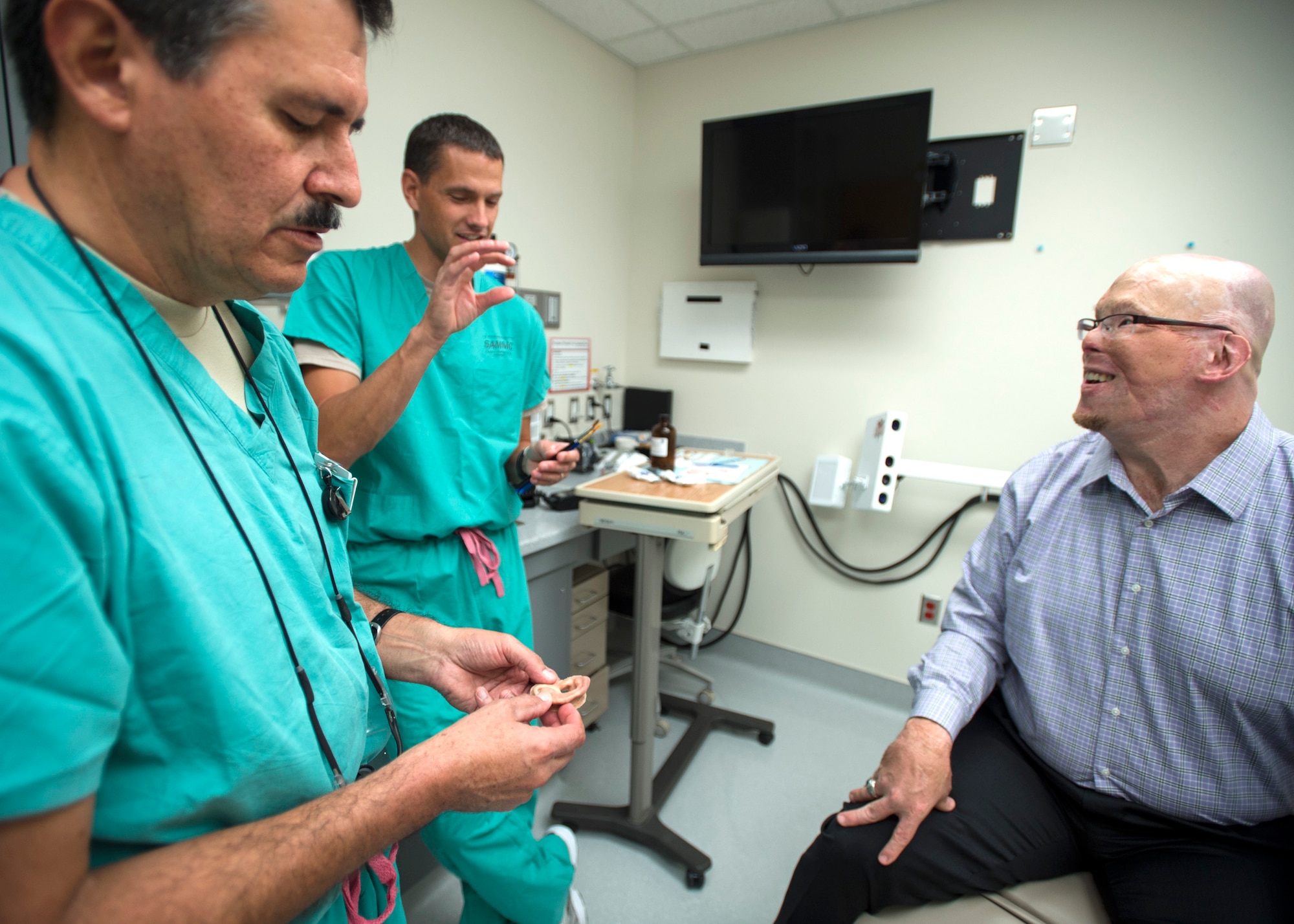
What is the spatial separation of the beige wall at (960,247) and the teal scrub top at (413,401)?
160cm

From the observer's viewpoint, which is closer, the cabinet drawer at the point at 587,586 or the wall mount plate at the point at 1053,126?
the wall mount plate at the point at 1053,126

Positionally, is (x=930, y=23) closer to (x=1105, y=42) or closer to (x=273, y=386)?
(x=1105, y=42)

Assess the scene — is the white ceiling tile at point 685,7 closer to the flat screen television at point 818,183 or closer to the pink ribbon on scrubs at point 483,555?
the flat screen television at point 818,183

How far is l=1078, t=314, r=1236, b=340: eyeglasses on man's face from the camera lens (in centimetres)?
115

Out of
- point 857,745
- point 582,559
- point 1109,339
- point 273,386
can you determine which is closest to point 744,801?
point 857,745

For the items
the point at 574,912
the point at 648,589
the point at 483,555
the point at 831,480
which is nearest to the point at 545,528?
the point at 648,589

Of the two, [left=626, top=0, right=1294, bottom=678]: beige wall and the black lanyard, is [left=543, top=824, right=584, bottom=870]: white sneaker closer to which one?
the black lanyard

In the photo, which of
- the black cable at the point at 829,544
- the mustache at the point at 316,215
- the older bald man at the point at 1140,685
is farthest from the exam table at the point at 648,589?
the mustache at the point at 316,215

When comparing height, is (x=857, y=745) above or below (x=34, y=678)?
below

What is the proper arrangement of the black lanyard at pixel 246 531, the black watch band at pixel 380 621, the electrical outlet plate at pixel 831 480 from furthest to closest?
the electrical outlet plate at pixel 831 480 < the black watch band at pixel 380 621 < the black lanyard at pixel 246 531

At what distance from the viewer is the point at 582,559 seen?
203cm

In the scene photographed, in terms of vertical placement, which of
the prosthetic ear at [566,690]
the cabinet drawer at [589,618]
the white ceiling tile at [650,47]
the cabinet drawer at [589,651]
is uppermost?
the white ceiling tile at [650,47]

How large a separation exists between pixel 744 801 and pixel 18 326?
214cm

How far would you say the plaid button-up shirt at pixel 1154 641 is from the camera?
1.06 metres
